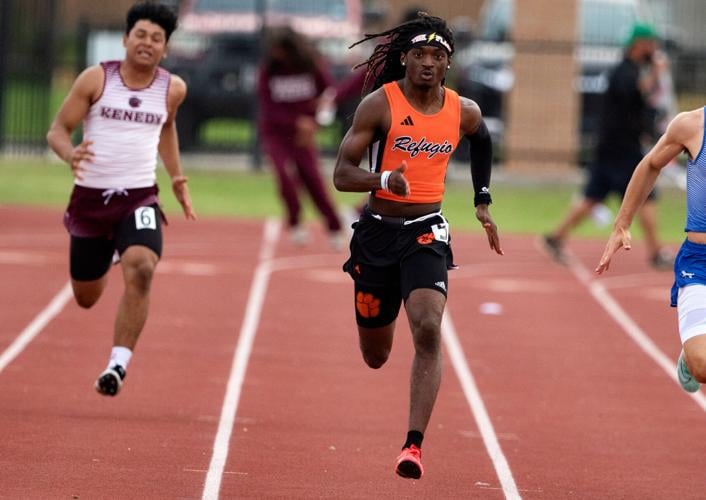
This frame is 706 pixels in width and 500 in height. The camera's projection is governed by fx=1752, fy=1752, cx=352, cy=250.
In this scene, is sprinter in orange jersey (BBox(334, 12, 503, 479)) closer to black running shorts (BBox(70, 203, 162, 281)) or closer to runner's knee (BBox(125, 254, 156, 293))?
runner's knee (BBox(125, 254, 156, 293))

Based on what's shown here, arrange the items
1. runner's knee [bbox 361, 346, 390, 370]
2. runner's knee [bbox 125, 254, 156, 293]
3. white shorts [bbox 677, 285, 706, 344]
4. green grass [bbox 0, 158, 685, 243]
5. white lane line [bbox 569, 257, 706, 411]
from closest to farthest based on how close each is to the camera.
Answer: white shorts [bbox 677, 285, 706, 344] < runner's knee [bbox 361, 346, 390, 370] < runner's knee [bbox 125, 254, 156, 293] < white lane line [bbox 569, 257, 706, 411] < green grass [bbox 0, 158, 685, 243]

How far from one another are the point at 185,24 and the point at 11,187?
4908 mm

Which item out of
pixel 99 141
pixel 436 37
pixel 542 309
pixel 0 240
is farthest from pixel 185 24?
pixel 436 37

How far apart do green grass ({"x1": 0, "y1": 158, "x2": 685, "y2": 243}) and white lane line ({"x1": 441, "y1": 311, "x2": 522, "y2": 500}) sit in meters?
7.09

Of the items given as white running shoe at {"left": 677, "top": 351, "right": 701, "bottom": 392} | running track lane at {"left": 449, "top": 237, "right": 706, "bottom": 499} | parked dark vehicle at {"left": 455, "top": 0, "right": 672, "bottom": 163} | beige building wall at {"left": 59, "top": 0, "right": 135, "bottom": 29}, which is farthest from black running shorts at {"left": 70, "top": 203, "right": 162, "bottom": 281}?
beige building wall at {"left": 59, "top": 0, "right": 135, "bottom": 29}

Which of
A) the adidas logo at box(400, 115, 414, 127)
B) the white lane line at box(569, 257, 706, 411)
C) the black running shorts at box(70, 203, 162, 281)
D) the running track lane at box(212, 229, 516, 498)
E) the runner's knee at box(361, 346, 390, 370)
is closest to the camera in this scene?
the adidas logo at box(400, 115, 414, 127)

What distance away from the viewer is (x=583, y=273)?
Result: 55.4 feet

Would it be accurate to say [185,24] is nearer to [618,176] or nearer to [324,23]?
[324,23]

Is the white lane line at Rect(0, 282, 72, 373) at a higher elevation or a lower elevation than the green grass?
higher

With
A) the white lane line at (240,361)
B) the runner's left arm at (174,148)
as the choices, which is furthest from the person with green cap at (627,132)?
the runner's left arm at (174,148)

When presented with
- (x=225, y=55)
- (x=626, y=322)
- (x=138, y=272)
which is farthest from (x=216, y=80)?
(x=138, y=272)

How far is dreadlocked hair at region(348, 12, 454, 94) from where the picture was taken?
8328 mm

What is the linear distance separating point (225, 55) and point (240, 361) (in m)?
15.0

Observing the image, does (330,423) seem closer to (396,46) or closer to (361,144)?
(361,144)
